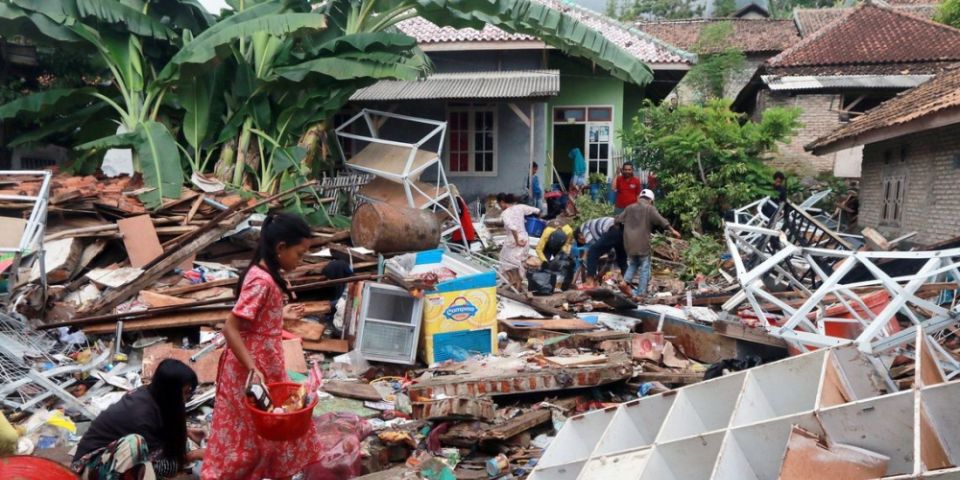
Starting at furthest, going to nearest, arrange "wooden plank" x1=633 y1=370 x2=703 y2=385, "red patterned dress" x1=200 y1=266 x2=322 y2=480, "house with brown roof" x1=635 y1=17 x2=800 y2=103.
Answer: "house with brown roof" x1=635 y1=17 x2=800 y2=103 < "wooden plank" x1=633 y1=370 x2=703 y2=385 < "red patterned dress" x1=200 y1=266 x2=322 y2=480

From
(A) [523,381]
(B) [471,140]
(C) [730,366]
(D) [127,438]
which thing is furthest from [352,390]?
(B) [471,140]

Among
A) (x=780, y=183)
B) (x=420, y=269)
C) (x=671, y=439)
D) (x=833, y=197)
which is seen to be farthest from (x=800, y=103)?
(x=671, y=439)

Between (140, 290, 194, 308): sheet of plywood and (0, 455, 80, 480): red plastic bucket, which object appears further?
(140, 290, 194, 308): sheet of plywood

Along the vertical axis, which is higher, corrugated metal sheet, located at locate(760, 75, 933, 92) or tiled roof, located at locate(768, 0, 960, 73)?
tiled roof, located at locate(768, 0, 960, 73)

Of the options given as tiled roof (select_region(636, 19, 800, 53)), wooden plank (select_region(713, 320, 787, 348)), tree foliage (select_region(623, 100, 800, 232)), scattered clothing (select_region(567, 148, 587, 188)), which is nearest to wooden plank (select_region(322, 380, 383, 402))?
wooden plank (select_region(713, 320, 787, 348))

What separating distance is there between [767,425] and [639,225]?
21.7 feet

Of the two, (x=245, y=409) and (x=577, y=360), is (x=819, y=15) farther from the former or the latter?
(x=245, y=409)

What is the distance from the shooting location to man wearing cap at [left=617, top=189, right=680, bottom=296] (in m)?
9.25

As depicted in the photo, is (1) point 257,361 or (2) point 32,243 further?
(2) point 32,243

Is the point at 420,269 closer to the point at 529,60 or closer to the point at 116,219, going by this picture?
the point at 116,219

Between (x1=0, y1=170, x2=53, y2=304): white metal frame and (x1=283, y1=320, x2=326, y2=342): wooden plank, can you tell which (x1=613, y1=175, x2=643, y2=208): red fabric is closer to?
(x1=283, y1=320, x2=326, y2=342): wooden plank

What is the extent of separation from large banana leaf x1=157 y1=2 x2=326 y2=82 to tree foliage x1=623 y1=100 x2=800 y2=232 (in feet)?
24.6

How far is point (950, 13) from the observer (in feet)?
58.0

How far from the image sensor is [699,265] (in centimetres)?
1159
